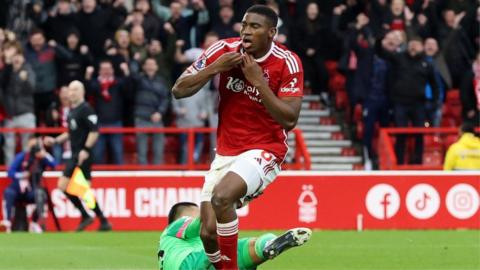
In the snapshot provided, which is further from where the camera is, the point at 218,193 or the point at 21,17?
the point at 21,17

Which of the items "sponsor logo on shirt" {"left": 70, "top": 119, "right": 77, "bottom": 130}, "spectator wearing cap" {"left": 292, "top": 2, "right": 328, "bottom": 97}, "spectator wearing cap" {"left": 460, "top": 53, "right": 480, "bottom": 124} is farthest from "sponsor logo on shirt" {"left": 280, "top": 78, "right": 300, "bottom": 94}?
"spectator wearing cap" {"left": 460, "top": 53, "right": 480, "bottom": 124}

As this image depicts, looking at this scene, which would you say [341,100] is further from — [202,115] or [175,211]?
[175,211]

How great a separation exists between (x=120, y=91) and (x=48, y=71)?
4.18ft

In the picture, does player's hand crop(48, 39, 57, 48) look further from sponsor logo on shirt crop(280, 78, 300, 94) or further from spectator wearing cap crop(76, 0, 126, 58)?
sponsor logo on shirt crop(280, 78, 300, 94)

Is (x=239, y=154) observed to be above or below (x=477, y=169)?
above

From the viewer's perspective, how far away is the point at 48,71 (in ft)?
71.5

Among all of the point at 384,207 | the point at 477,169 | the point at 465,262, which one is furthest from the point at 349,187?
the point at 465,262

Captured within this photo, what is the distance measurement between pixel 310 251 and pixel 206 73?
544 centimetres

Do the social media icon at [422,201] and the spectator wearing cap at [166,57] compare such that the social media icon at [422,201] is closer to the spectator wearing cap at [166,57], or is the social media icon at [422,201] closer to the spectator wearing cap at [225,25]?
the spectator wearing cap at [225,25]

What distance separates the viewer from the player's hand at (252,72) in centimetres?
1047

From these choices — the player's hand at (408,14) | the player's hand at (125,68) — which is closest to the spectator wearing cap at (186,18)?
the player's hand at (125,68)

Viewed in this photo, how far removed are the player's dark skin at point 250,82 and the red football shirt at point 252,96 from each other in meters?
0.17

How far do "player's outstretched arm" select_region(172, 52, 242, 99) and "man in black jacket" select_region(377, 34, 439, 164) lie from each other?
12604 millimetres

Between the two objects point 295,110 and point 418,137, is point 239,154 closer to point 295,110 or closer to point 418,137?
point 295,110
